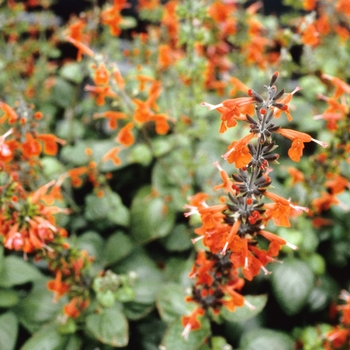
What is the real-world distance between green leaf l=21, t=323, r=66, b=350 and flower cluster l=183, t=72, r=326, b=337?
668mm

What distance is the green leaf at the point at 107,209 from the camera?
214cm

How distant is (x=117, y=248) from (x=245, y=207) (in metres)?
1.17

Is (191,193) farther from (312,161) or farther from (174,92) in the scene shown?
(174,92)

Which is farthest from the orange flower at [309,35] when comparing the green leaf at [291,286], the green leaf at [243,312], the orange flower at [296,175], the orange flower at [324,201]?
the green leaf at [243,312]

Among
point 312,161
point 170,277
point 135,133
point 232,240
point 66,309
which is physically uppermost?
point 232,240

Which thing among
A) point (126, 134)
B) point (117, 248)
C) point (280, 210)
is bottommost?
point (117, 248)

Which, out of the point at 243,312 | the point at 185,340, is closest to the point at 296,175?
the point at 243,312

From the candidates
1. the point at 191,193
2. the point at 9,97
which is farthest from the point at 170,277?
the point at 9,97

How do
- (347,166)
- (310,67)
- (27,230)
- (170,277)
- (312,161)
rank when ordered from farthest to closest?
(310,67), (347,166), (170,277), (312,161), (27,230)

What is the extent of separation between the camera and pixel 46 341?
1701 mm

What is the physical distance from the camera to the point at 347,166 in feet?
7.69

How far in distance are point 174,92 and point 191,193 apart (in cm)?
92

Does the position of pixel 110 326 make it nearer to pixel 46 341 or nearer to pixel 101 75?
pixel 46 341

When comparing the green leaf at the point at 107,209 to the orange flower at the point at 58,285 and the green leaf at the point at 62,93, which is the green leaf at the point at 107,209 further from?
the green leaf at the point at 62,93
